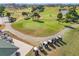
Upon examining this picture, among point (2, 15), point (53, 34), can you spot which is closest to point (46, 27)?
point (53, 34)

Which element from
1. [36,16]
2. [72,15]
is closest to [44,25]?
[36,16]

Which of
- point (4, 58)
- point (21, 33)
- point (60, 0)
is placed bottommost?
point (4, 58)

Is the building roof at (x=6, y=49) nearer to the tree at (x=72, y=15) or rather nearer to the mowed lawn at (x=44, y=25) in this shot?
the mowed lawn at (x=44, y=25)

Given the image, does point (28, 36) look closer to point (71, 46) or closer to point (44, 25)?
point (44, 25)

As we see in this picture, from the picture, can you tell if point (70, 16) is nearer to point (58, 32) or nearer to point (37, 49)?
point (58, 32)

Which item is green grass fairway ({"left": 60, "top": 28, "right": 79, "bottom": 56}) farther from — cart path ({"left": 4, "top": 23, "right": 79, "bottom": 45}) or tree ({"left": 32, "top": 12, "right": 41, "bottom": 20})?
tree ({"left": 32, "top": 12, "right": 41, "bottom": 20})
